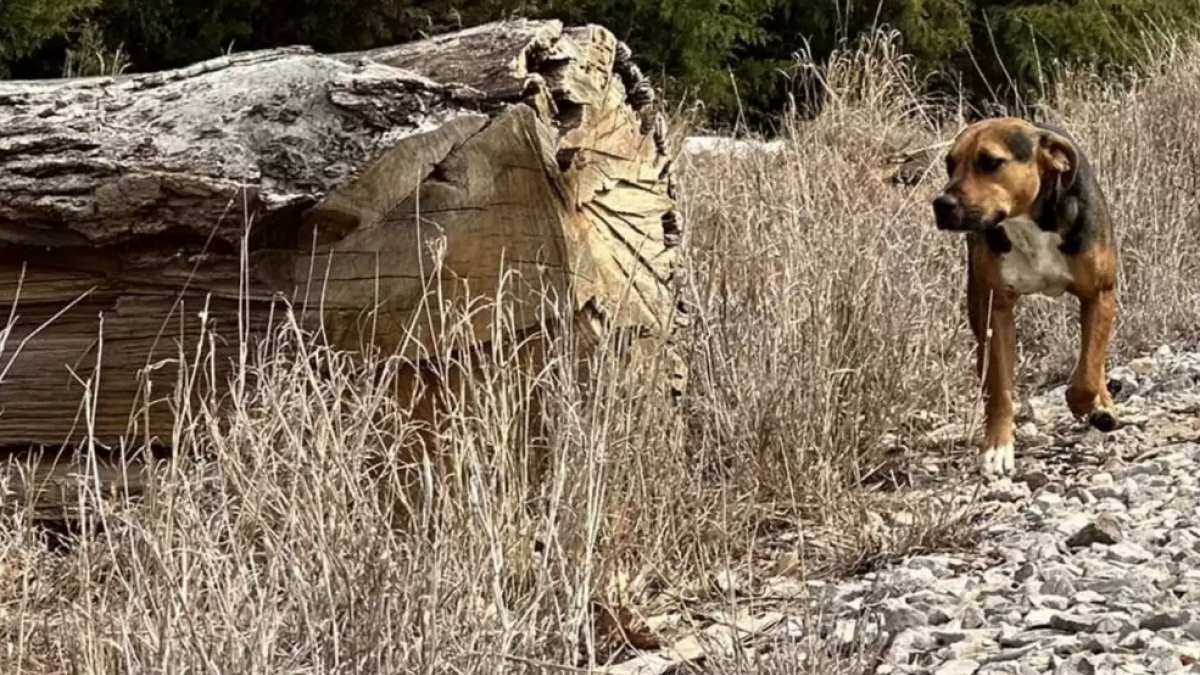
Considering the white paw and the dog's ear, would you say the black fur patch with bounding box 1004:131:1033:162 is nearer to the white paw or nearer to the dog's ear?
the dog's ear

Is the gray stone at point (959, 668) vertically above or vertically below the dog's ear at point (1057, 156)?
below

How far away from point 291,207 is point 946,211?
241cm

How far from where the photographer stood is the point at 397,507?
171 inches

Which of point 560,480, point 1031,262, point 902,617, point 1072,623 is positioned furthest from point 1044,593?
point 1031,262

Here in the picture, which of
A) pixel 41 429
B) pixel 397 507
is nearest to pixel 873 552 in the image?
pixel 397 507

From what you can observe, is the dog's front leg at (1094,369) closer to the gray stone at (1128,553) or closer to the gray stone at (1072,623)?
the gray stone at (1128,553)

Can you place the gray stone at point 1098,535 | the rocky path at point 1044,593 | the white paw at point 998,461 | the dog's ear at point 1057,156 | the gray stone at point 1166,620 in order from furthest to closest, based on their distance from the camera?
the dog's ear at point 1057,156 → the white paw at point 998,461 → the gray stone at point 1098,535 → the gray stone at point 1166,620 → the rocky path at point 1044,593

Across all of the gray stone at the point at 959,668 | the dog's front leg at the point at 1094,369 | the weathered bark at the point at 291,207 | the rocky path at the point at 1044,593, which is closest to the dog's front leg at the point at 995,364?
the rocky path at the point at 1044,593

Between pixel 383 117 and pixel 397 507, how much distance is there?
1.01 meters

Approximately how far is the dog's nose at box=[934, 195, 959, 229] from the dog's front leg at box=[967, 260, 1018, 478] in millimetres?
326

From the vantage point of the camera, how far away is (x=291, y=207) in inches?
173

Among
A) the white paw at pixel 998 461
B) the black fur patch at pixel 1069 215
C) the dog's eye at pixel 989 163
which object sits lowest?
the white paw at pixel 998 461

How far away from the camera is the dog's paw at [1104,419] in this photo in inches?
231

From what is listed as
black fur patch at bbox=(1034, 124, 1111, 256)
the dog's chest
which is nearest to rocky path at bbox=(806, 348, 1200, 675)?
the dog's chest
